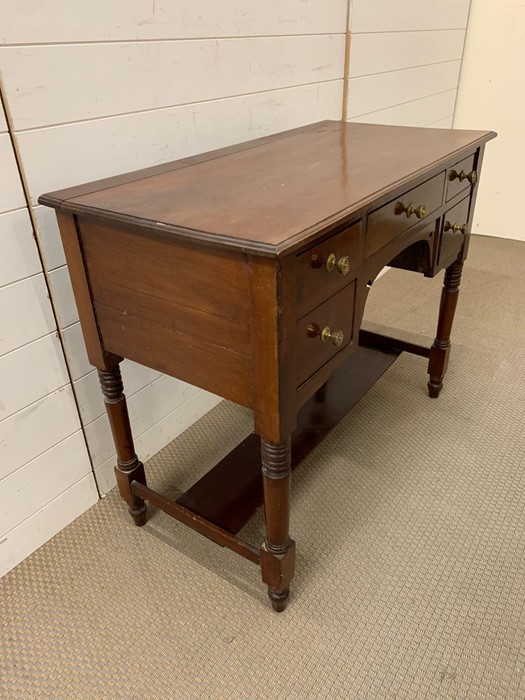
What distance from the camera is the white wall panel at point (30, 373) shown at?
1165 millimetres

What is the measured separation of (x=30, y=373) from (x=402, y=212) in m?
0.88

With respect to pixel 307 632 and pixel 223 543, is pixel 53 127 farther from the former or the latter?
pixel 307 632

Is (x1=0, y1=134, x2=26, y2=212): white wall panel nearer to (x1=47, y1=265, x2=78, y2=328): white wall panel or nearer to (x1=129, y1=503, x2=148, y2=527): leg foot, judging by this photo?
(x1=47, y1=265, x2=78, y2=328): white wall panel

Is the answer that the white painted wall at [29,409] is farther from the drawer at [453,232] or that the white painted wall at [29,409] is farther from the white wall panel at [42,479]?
the drawer at [453,232]

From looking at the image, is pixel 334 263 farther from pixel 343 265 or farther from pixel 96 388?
pixel 96 388

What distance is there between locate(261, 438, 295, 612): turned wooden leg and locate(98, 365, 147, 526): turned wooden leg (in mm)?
394

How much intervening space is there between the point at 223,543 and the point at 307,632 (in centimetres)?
26

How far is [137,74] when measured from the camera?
1.21m

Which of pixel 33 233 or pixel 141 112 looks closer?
pixel 33 233

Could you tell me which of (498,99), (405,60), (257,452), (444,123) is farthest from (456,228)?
(498,99)

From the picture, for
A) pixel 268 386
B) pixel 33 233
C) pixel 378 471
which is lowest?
pixel 378 471

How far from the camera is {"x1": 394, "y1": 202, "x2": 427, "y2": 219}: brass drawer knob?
1.11 meters

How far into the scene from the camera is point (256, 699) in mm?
1039

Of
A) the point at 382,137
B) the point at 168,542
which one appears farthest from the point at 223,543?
the point at 382,137
